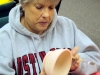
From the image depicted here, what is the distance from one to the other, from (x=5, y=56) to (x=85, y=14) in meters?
2.14

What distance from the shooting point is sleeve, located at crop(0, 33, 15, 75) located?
3.35ft

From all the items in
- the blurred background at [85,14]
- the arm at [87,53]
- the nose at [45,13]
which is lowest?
the blurred background at [85,14]

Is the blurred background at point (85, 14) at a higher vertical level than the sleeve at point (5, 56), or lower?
lower

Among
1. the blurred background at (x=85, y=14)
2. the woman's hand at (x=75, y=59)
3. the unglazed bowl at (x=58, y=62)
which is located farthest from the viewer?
the blurred background at (x=85, y=14)

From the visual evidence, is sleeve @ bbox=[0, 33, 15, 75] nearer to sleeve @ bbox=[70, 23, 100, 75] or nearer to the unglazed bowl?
the unglazed bowl

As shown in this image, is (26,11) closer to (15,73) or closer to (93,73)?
(15,73)

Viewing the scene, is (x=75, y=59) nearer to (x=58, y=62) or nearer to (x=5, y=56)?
(x=58, y=62)

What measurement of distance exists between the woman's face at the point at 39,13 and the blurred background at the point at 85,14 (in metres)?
1.38

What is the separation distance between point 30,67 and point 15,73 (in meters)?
0.08

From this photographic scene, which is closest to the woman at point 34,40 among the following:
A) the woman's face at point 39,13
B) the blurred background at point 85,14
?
the woman's face at point 39,13

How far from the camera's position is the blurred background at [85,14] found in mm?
2621

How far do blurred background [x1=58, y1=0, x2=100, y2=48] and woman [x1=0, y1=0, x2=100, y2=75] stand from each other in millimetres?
1184

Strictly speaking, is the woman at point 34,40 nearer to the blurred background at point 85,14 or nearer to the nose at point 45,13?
the nose at point 45,13

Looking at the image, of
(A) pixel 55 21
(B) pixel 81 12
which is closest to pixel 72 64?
(A) pixel 55 21
